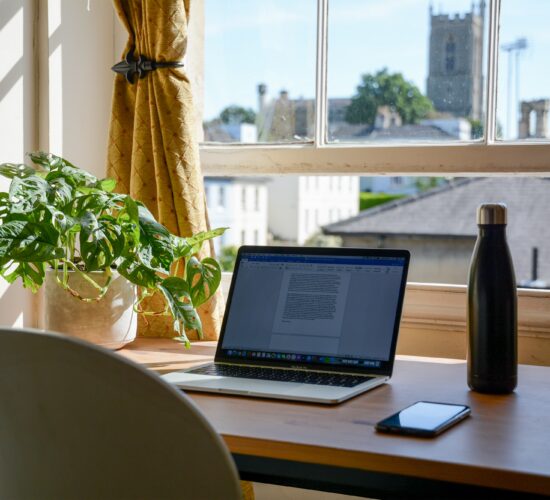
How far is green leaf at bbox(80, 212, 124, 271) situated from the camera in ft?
4.84

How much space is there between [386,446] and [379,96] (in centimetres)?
118

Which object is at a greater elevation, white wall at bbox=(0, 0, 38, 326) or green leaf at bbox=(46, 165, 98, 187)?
white wall at bbox=(0, 0, 38, 326)

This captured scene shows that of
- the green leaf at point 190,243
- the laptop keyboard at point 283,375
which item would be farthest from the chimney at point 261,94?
the laptop keyboard at point 283,375

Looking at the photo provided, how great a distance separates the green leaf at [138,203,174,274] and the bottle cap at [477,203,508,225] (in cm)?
59

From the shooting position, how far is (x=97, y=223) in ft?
4.90

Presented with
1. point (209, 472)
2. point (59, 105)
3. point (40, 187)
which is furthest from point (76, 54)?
point (209, 472)

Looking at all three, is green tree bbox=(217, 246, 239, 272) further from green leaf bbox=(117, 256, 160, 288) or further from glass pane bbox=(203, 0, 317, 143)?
glass pane bbox=(203, 0, 317, 143)

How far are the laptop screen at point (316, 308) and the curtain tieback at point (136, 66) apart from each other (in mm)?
530

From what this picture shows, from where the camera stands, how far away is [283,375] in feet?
4.58

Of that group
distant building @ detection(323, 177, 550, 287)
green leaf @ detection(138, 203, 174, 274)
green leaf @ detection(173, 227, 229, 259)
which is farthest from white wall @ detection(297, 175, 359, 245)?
green leaf @ detection(138, 203, 174, 274)

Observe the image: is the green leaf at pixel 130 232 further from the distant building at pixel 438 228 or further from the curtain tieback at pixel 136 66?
the distant building at pixel 438 228

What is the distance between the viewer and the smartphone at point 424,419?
3.44ft

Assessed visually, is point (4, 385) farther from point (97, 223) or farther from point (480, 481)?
point (97, 223)

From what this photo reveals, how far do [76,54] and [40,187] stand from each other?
62 cm
